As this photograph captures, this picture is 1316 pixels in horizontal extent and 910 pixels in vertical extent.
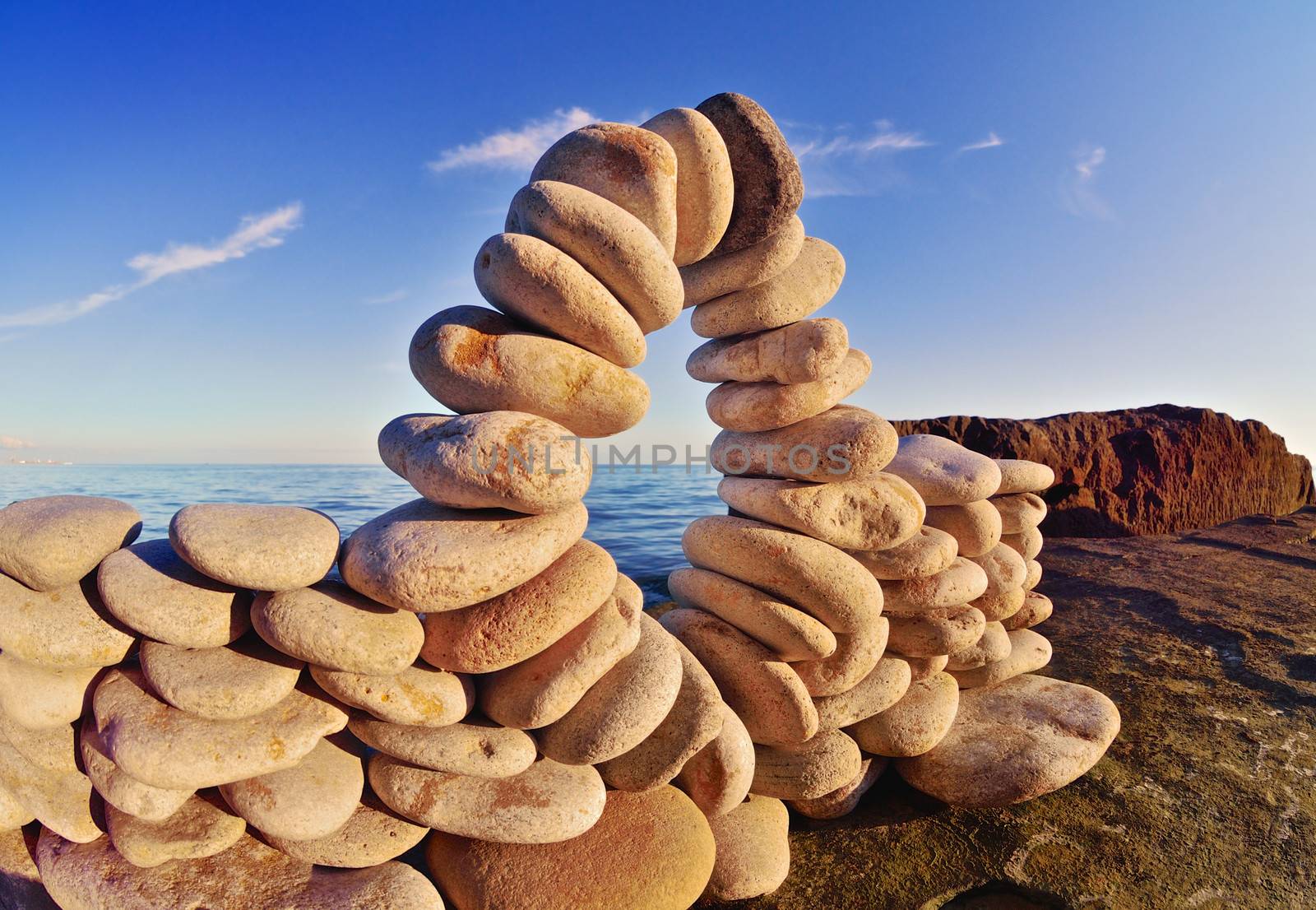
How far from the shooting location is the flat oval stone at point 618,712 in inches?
91.5

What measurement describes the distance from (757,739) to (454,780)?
1.25 meters

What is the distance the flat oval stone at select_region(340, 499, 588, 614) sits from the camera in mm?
2139

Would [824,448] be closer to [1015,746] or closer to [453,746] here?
[1015,746]

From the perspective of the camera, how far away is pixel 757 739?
2.96 meters

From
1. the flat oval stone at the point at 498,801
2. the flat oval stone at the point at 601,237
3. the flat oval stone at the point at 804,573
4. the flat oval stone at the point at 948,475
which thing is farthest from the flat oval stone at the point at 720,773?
the flat oval stone at the point at 948,475

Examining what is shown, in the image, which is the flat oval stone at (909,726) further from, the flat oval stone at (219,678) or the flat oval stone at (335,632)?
the flat oval stone at (219,678)

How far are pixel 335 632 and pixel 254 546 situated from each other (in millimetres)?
350

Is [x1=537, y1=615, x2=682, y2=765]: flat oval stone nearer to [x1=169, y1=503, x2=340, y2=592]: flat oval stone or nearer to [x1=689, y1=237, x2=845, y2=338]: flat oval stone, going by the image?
[x1=169, y1=503, x2=340, y2=592]: flat oval stone

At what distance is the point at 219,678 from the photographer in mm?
2102

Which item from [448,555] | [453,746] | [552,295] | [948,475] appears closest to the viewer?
[448,555]

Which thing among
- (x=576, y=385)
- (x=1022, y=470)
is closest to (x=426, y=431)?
(x=576, y=385)

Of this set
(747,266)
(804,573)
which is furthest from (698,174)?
(804,573)

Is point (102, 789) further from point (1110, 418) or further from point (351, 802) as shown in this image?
point (1110, 418)

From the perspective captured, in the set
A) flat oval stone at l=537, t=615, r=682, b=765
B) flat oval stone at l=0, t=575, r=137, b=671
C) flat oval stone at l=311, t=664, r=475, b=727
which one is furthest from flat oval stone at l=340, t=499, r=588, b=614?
flat oval stone at l=0, t=575, r=137, b=671
